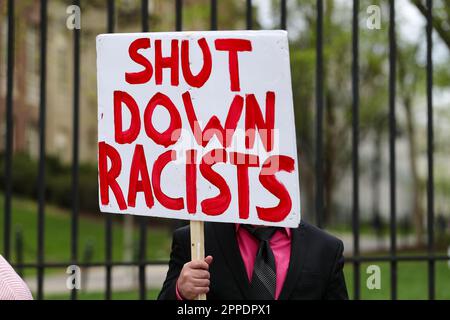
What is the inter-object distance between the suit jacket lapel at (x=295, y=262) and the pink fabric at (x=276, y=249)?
23mm

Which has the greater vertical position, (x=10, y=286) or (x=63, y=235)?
(x=10, y=286)

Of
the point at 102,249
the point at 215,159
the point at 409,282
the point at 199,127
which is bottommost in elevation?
the point at 102,249

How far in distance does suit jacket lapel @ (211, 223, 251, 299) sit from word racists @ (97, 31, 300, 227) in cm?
7

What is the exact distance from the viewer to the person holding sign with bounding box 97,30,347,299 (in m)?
2.94

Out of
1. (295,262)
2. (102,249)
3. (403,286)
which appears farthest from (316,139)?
(102,249)

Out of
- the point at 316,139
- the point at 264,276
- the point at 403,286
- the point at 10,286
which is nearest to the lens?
the point at 10,286

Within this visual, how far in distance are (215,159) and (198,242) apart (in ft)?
1.05

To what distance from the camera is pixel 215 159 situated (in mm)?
3045

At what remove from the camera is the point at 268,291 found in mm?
2908

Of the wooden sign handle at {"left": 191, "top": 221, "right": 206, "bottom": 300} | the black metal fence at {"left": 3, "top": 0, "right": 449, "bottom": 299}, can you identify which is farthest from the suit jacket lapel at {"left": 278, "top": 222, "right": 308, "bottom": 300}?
the black metal fence at {"left": 3, "top": 0, "right": 449, "bottom": 299}

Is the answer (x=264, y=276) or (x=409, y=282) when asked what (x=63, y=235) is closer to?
(x=409, y=282)

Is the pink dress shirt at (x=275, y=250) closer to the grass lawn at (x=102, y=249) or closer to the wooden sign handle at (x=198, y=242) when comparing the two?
the wooden sign handle at (x=198, y=242)
